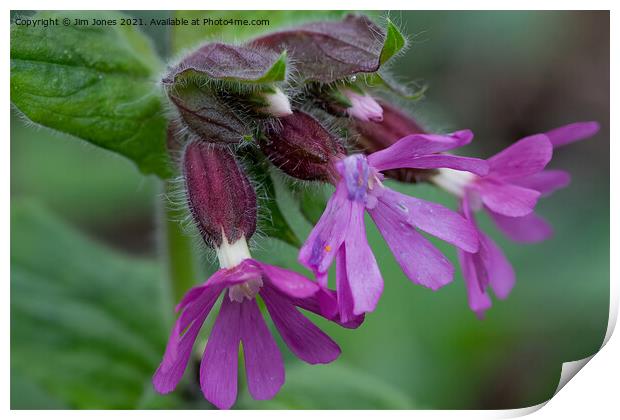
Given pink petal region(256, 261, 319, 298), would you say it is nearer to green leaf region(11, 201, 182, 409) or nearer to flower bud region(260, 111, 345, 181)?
flower bud region(260, 111, 345, 181)

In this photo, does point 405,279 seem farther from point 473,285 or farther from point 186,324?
point 186,324

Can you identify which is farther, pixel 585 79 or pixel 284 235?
pixel 585 79

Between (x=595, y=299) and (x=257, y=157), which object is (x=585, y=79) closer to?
(x=595, y=299)

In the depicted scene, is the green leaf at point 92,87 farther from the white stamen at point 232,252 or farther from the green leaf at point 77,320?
the green leaf at point 77,320

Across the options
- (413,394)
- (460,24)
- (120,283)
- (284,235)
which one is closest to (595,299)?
(413,394)

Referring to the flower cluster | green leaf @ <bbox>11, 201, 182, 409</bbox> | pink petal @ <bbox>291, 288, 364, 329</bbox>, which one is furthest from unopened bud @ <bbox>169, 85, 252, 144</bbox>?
green leaf @ <bbox>11, 201, 182, 409</bbox>

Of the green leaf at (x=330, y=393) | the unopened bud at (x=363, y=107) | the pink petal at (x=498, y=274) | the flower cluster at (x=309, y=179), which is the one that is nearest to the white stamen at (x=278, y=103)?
the flower cluster at (x=309, y=179)
